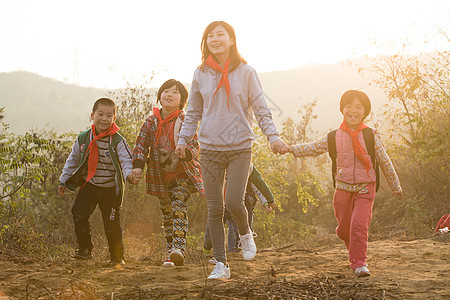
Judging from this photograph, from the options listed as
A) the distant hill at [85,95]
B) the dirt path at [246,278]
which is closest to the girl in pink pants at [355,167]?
the dirt path at [246,278]

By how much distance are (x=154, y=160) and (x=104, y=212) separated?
79cm

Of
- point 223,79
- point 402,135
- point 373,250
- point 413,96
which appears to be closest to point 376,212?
point 402,135

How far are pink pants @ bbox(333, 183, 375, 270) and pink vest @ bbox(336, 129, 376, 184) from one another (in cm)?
12

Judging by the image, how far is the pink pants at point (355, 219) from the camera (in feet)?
14.1

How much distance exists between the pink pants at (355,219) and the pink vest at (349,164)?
118mm

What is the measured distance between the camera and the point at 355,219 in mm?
4371

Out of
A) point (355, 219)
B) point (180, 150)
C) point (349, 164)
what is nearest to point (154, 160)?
point (180, 150)

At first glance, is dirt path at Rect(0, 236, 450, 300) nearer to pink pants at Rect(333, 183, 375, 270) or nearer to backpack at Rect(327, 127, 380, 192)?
pink pants at Rect(333, 183, 375, 270)

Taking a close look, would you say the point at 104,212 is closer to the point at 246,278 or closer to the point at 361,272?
the point at 246,278

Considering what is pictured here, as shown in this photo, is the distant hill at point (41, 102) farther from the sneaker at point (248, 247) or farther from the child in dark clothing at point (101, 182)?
the sneaker at point (248, 247)

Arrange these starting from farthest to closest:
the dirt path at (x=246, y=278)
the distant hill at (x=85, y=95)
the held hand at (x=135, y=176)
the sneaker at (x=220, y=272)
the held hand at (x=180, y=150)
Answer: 1. the distant hill at (x=85, y=95)
2. the held hand at (x=135, y=176)
3. the held hand at (x=180, y=150)
4. the sneaker at (x=220, y=272)
5. the dirt path at (x=246, y=278)

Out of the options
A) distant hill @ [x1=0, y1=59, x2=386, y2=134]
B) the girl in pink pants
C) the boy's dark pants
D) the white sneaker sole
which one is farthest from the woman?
distant hill @ [x1=0, y1=59, x2=386, y2=134]

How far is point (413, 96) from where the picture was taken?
10.1m

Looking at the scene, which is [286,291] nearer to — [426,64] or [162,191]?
[162,191]
